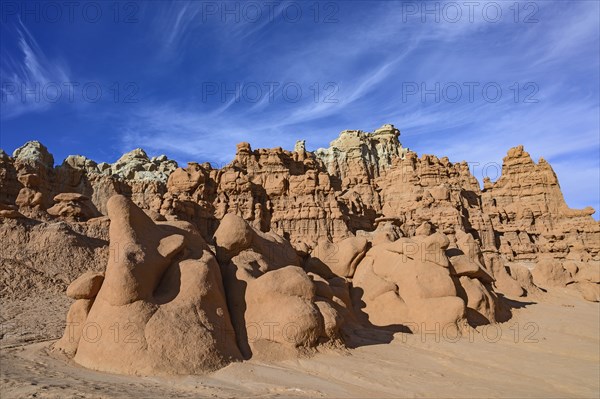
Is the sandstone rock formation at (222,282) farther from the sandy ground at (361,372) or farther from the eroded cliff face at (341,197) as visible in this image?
the eroded cliff face at (341,197)

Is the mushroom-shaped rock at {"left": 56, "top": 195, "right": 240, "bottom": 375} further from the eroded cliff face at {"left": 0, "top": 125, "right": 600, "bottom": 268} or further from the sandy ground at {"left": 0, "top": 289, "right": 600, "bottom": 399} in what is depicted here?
the eroded cliff face at {"left": 0, "top": 125, "right": 600, "bottom": 268}

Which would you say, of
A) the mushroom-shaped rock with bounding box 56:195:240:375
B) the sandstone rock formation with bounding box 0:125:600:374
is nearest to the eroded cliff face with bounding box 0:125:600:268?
the sandstone rock formation with bounding box 0:125:600:374

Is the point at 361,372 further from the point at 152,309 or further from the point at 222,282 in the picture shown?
the point at 152,309

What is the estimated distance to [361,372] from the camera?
713 cm

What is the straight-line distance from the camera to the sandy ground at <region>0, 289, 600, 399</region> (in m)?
5.61

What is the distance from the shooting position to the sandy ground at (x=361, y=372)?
5.61m

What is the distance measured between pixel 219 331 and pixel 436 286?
692 centimetres

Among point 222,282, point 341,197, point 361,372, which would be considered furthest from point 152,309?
point 341,197

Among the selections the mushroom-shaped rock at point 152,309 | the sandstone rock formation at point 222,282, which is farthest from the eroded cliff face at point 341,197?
the mushroom-shaped rock at point 152,309

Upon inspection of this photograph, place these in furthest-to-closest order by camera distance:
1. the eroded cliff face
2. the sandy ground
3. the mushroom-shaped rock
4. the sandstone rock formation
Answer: the eroded cliff face < the sandstone rock formation < the mushroom-shaped rock < the sandy ground

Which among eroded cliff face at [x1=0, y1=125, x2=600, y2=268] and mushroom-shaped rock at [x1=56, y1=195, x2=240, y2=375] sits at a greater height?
eroded cliff face at [x1=0, y1=125, x2=600, y2=268]

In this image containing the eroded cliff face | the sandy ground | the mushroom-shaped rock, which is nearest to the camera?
the sandy ground

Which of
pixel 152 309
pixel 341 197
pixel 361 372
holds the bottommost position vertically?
pixel 361 372

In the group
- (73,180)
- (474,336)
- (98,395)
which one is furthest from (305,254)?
(73,180)
